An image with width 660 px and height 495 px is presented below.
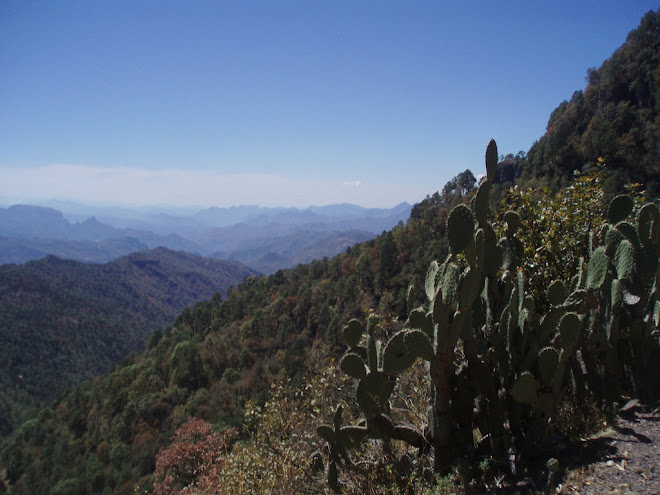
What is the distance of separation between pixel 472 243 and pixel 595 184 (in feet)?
12.6

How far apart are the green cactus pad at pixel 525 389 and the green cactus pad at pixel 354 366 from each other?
1353mm

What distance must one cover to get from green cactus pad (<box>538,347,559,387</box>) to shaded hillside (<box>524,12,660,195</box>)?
29.2m

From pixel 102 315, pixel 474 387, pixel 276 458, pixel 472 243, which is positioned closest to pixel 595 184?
pixel 472 243

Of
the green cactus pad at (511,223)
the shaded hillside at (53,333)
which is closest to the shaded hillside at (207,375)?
the green cactus pad at (511,223)

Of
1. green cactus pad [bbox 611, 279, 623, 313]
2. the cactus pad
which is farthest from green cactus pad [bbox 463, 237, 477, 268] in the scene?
the cactus pad

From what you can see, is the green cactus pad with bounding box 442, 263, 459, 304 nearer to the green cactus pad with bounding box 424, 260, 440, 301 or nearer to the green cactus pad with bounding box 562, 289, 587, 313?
the green cactus pad with bounding box 424, 260, 440, 301

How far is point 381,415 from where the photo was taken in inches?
151

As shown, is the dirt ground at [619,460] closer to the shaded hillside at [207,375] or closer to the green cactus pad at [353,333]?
the green cactus pad at [353,333]

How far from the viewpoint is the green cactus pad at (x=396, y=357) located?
3586mm

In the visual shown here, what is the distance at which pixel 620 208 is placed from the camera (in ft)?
14.5

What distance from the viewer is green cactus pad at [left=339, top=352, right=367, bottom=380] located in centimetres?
385

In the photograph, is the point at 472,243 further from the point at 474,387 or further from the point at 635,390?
the point at 635,390

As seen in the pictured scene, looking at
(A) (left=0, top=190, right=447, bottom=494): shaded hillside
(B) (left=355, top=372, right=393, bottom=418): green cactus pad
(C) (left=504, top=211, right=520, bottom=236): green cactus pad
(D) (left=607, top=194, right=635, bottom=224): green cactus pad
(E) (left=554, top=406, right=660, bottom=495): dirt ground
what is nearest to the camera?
(E) (left=554, top=406, right=660, bottom=495): dirt ground

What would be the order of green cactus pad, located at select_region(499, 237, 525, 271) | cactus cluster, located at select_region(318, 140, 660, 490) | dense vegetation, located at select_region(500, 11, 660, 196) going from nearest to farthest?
1. cactus cluster, located at select_region(318, 140, 660, 490)
2. green cactus pad, located at select_region(499, 237, 525, 271)
3. dense vegetation, located at select_region(500, 11, 660, 196)
